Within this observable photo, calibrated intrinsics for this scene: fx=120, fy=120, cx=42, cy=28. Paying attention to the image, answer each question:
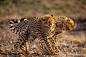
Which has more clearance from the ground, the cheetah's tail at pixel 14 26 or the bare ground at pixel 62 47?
the cheetah's tail at pixel 14 26

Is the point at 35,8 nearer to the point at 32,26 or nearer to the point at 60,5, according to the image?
the point at 60,5

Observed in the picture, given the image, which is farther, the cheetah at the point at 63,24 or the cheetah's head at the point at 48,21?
the cheetah at the point at 63,24

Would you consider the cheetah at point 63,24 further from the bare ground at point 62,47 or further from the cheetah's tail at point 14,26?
the cheetah's tail at point 14,26

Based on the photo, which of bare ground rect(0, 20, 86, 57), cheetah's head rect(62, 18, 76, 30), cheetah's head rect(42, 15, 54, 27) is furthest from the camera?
bare ground rect(0, 20, 86, 57)

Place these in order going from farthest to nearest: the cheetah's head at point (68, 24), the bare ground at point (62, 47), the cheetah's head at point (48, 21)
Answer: the bare ground at point (62, 47)
the cheetah's head at point (68, 24)
the cheetah's head at point (48, 21)

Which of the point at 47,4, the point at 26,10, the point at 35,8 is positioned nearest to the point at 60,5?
the point at 47,4

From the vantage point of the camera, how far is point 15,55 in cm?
435

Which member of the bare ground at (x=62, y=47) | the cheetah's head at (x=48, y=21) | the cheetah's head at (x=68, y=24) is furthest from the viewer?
the bare ground at (x=62, y=47)

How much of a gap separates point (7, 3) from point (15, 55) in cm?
2105

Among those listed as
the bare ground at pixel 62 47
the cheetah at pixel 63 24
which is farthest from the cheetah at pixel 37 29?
the bare ground at pixel 62 47

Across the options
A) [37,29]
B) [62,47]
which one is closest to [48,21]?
[37,29]

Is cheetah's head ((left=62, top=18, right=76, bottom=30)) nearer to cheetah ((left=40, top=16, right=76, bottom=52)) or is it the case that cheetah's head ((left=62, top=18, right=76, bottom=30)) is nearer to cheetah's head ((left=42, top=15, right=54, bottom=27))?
cheetah ((left=40, top=16, right=76, bottom=52))

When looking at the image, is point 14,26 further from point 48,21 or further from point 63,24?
point 63,24

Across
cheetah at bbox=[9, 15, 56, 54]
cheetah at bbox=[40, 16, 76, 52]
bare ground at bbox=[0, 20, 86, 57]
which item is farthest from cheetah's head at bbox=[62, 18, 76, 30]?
bare ground at bbox=[0, 20, 86, 57]
